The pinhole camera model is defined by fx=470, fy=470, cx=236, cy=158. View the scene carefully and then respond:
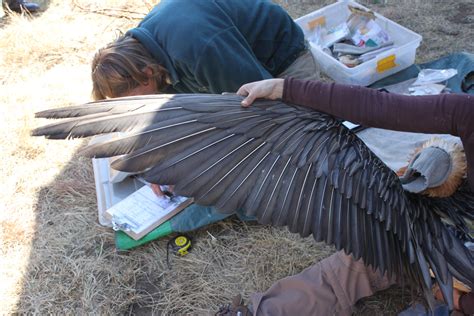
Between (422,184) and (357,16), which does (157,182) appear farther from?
(357,16)

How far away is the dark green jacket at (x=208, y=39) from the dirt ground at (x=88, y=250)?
86 cm

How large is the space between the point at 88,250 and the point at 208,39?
4.55 ft

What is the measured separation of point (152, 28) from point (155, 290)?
4.34 feet

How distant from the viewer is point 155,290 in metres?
2.43

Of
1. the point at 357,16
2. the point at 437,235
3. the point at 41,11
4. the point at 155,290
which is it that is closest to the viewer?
the point at 437,235

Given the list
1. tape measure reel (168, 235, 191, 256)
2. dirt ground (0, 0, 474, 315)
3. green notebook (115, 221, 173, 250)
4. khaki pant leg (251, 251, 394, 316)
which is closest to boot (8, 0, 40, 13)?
dirt ground (0, 0, 474, 315)

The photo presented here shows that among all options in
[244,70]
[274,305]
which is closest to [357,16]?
[244,70]

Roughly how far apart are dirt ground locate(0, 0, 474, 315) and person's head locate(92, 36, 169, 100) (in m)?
0.88

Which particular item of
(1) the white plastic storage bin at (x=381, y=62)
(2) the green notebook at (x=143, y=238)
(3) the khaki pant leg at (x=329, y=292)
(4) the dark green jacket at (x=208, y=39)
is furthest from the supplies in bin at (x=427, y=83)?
(2) the green notebook at (x=143, y=238)

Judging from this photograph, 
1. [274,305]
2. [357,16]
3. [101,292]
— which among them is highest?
[357,16]

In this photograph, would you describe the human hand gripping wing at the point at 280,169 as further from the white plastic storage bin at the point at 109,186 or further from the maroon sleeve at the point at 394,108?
the white plastic storage bin at the point at 109,186

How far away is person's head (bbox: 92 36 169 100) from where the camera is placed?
7.14 ft

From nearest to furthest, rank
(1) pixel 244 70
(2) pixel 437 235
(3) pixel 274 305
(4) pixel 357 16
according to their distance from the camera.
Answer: (2) pixel 437 235 → (3) pixel 274 305 → (1) pixel 244 70 → (4) pixel 357 16

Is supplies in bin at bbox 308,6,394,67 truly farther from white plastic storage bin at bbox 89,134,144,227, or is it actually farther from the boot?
the boot
